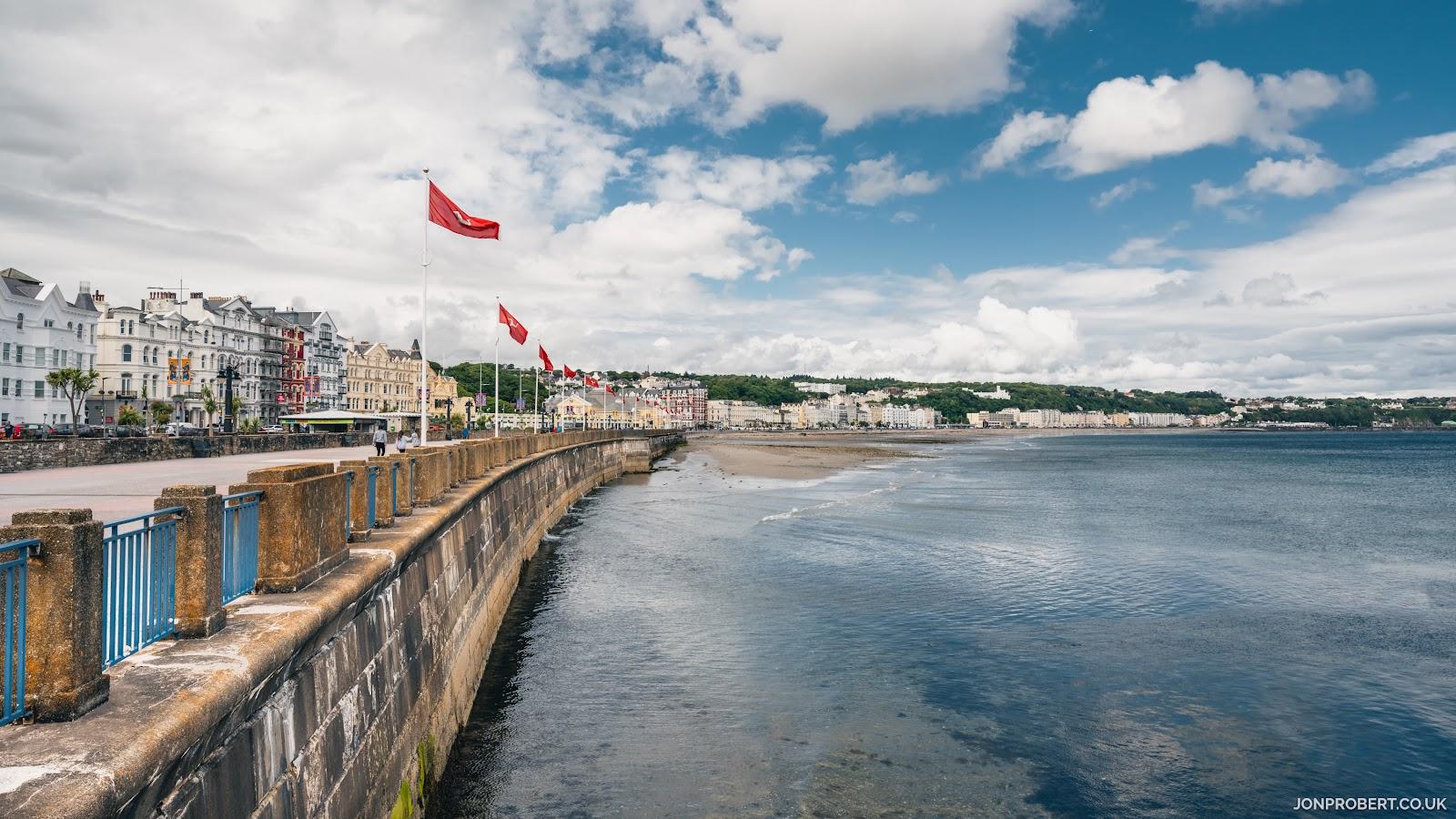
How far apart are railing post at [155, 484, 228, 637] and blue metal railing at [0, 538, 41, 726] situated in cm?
136

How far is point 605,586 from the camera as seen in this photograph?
24.2 m

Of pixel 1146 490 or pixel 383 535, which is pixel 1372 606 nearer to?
pixel 383 535

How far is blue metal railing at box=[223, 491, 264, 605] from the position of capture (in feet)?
23.0

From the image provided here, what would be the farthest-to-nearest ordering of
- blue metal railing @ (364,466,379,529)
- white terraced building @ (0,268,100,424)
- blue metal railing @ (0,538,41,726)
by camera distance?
white terraced building @ (0,268,100,424), blue metal railing @ (364,466,379,529), blue metal railing @ (0,538,41,726)

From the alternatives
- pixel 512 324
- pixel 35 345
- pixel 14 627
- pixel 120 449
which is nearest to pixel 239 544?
pixel 14 627

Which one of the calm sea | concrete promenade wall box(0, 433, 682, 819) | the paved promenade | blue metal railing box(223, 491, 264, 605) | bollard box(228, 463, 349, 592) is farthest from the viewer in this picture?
the paved promenade

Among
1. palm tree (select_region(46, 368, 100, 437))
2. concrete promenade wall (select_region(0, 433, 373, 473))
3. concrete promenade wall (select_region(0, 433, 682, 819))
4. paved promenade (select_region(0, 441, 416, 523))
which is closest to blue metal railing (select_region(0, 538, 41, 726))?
concrete promenade wall (select_region(0, 433, 682, 819))

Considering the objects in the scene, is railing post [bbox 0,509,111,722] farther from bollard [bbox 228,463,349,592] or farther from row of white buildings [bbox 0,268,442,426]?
row of white buildings [bbox 0,268,442,426]

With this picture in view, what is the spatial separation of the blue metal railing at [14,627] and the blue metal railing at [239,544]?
2.09m

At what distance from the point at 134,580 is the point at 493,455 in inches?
763

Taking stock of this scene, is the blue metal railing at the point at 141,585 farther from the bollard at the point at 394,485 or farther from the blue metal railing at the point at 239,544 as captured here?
the bollard at the point at 394,485

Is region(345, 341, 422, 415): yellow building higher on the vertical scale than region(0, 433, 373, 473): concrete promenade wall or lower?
higher

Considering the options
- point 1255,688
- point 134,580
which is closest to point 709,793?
point 134,580

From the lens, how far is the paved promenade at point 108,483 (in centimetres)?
1531
